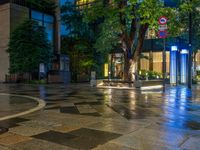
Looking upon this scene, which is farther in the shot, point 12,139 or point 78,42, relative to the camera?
point 78,42

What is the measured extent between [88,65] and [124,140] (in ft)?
104

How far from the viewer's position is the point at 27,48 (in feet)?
99.2

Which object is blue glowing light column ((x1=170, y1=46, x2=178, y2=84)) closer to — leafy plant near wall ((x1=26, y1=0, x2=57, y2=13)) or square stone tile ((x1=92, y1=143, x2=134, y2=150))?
leafy plant near wall ((x1=26, y1=0, x2=57, y2=13))

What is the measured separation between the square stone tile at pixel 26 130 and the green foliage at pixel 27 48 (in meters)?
23.6

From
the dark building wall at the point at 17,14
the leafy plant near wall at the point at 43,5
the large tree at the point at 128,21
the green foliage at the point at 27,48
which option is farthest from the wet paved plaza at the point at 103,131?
the leafy plant near wall at the point at 43,5

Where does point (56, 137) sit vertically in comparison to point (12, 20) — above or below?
below

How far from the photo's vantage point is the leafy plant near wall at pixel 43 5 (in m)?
36.0

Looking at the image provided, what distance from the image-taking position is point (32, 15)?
3641 cm

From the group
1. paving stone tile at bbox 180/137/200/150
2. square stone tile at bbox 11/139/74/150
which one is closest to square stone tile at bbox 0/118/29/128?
square stone tile at bbox 11/139/74/150

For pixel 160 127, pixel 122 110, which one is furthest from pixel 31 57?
pixel 160 127

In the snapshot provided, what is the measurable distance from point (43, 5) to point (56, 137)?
34.1 meters

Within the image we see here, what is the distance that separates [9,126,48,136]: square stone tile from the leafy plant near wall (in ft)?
103

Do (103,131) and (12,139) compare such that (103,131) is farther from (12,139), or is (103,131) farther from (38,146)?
(12,139)

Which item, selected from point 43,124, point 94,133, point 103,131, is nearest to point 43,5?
point 43,124
